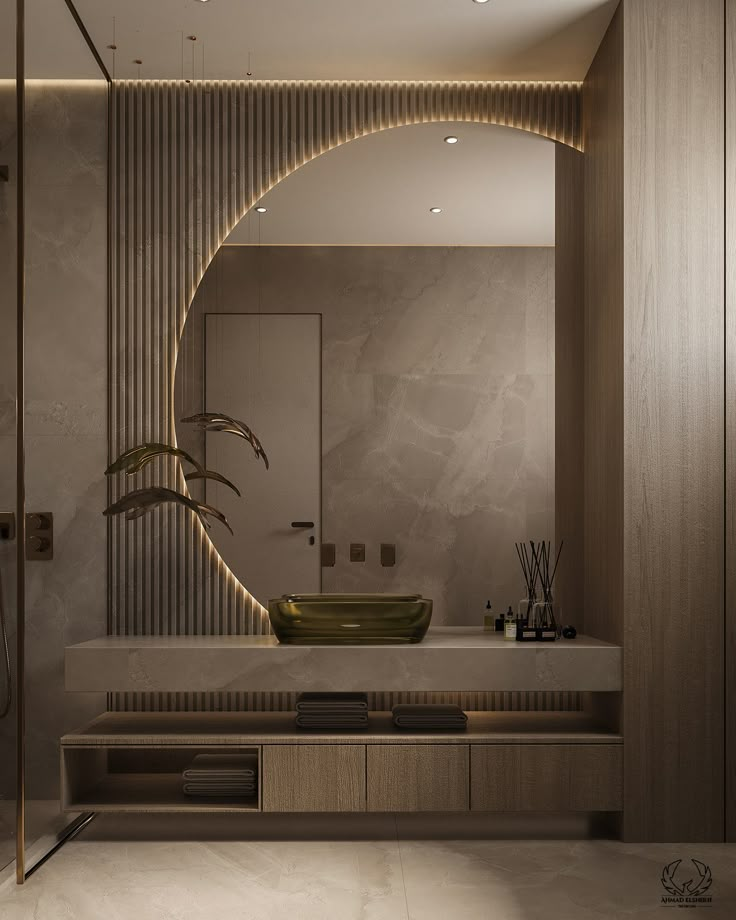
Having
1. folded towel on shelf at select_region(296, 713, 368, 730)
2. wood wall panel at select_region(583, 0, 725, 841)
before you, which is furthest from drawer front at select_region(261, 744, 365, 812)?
wood wall panel at select_region(583, 0, 725, 841)

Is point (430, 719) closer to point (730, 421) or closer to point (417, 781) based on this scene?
point (417, 781)

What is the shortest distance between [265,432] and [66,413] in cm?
86

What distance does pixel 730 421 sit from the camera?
3398 mm

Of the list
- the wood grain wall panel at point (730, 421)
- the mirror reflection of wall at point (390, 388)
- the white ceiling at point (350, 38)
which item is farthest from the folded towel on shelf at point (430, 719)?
the white ceiling at point (350, 38)

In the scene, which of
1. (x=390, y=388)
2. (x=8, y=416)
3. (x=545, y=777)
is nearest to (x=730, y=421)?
(x=390, y=388)

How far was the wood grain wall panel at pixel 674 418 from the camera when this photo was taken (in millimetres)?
3361

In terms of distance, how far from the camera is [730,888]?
2934 millimetres

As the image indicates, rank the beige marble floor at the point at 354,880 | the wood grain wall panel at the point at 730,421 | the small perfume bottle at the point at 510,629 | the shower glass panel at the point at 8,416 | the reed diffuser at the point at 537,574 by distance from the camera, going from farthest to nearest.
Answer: the reed diffuser at the point at 537,574 < the small perfume bottle at the point at 510,629 < the wood grain wall panel at the point at 730,421 < the shower glass panel at the point at 8,416 < the beige marble floor at the point at 354,880

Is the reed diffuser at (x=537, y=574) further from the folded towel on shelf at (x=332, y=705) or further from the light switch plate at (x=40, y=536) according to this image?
the light switch plate at (x=40, y=536)

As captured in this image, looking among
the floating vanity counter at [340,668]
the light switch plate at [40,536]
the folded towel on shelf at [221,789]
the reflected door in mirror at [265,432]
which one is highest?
the reflected door in mirror at [265,432]

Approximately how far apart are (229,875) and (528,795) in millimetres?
1130

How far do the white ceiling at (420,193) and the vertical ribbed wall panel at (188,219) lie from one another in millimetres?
66

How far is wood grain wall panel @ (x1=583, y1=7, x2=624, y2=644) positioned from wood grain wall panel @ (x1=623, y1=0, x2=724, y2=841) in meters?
0.06

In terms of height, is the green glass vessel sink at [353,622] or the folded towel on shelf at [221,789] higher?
the green glass vessel sink at [353,622]
